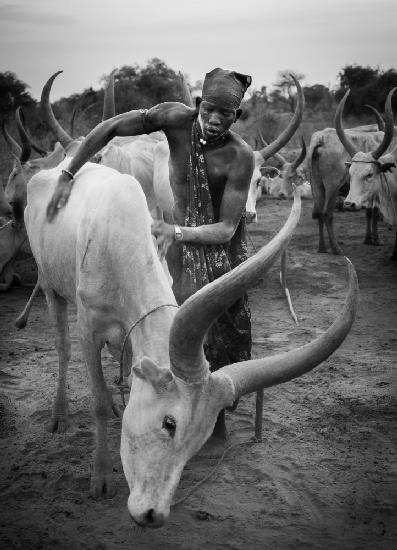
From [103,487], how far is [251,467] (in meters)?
0.84

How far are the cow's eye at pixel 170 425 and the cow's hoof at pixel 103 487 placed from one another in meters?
1.16

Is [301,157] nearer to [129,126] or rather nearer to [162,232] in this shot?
[129,126]

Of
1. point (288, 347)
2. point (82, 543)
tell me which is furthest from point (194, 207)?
point (288, 347)

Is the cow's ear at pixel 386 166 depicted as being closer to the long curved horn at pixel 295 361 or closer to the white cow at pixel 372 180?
the white cow at pixel 372 180

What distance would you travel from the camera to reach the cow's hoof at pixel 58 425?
3.90 metres

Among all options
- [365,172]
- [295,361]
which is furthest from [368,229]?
[295,361]

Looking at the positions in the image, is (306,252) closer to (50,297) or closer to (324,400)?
(324,400)

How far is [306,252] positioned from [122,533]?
6.81 meters

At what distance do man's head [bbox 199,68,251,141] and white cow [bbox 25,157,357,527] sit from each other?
498 millimetres

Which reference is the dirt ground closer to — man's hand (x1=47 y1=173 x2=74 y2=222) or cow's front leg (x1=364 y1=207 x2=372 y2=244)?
man's hand (x1=47 y1=173 x2=74 y2=222)

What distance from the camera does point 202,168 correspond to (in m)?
A: 3.35

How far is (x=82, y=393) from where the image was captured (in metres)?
4.45

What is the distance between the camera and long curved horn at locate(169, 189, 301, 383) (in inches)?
81.4

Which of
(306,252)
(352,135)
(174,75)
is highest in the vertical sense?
(174,75)
